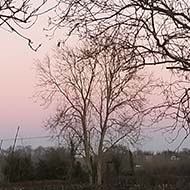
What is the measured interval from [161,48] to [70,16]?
1.03 metres

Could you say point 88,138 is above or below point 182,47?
above

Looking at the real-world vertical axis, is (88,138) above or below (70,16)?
above

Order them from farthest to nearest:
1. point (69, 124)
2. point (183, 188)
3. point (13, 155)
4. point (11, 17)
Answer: point (13, 155) → point (69, 124) → point (183, 188) → point (11, 17)

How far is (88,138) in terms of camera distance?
83.6 ft

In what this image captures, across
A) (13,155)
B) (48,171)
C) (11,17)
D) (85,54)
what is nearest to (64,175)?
(48,171)

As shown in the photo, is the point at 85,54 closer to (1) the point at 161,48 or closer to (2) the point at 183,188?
(1) the point at 161,48

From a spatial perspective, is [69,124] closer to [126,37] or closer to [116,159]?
Result: [116,159]

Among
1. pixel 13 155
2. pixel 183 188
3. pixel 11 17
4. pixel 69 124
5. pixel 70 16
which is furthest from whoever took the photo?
pixel 13 155

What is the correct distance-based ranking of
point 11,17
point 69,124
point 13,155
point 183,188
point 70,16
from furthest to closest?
point 13,155
point 69,124
point 183,188
point 70,16
point 11,17

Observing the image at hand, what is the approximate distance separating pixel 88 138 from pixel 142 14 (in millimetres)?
19905

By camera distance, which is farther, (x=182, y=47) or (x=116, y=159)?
(x=116, y=159)

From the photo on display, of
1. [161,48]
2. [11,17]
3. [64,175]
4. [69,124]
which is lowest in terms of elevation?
[11,17]

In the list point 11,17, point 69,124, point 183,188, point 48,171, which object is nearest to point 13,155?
point 48,171

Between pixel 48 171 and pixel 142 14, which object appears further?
pixel 48 171
